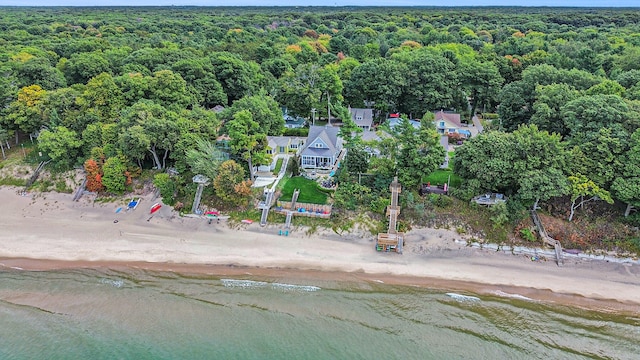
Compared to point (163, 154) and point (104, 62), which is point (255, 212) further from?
point (104, 62)

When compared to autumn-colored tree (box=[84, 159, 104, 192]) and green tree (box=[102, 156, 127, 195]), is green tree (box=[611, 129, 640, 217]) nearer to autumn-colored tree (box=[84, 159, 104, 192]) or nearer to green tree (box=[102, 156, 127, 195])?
green tree (box=[102, 156, 127, 195])

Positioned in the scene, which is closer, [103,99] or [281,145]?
[281,145]

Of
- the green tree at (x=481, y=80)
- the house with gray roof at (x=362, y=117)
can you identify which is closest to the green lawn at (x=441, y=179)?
the house with gray roof at (x=362, y=117)

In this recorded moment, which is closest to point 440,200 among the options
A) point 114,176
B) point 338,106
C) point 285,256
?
point 285,256

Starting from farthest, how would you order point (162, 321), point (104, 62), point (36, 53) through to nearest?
point (36, 53)
point (104, 62)
point (162, 321)

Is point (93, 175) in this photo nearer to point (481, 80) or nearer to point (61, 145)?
point (61, 145)

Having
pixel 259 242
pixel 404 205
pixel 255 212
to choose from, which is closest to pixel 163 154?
pixel 255 212
